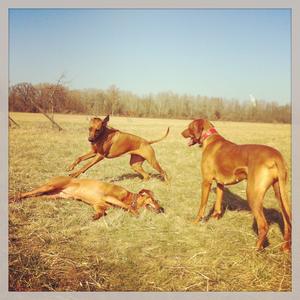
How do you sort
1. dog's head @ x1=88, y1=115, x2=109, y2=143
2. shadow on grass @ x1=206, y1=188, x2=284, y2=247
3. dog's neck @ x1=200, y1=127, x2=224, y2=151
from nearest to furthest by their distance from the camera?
shadow on grass @ x1=206, y1=188, x2=284, y2=247 < dog's neck @ x1=200, y1=127, x2=224, y2=151 < dog's head @ x1=88, y1=115, x2=109, y2=143

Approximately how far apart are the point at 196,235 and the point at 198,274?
0.41 metres

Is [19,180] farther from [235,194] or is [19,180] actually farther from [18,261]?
[235,194]

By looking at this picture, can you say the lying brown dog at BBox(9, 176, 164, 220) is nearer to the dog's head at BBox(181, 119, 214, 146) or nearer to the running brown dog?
the running brown dog

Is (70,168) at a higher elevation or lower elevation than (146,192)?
higher

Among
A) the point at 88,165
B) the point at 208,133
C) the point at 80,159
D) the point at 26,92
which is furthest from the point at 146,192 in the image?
the point at 26,92

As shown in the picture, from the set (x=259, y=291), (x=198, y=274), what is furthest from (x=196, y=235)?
(x=259, y=291)

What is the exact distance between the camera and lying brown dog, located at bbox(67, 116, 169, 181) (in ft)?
17.2

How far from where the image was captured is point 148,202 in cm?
513

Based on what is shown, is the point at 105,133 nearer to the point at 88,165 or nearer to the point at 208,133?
the point at 88,165

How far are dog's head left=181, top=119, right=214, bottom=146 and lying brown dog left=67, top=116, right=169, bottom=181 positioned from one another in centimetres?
23

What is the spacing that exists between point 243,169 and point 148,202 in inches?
43.1

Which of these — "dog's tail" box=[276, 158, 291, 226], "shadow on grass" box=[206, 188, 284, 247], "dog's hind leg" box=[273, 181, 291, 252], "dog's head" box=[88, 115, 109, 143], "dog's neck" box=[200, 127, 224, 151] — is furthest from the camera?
"dog's head" box=[88, 115, 109, 143]

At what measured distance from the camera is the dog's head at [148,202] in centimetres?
511

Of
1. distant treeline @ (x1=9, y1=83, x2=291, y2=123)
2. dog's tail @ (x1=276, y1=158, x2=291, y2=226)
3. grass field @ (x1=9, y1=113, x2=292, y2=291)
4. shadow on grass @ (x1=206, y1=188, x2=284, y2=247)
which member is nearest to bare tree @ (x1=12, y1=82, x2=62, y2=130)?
distant treeline @ (x1=9, y1=83, x2=291, y2=123)
